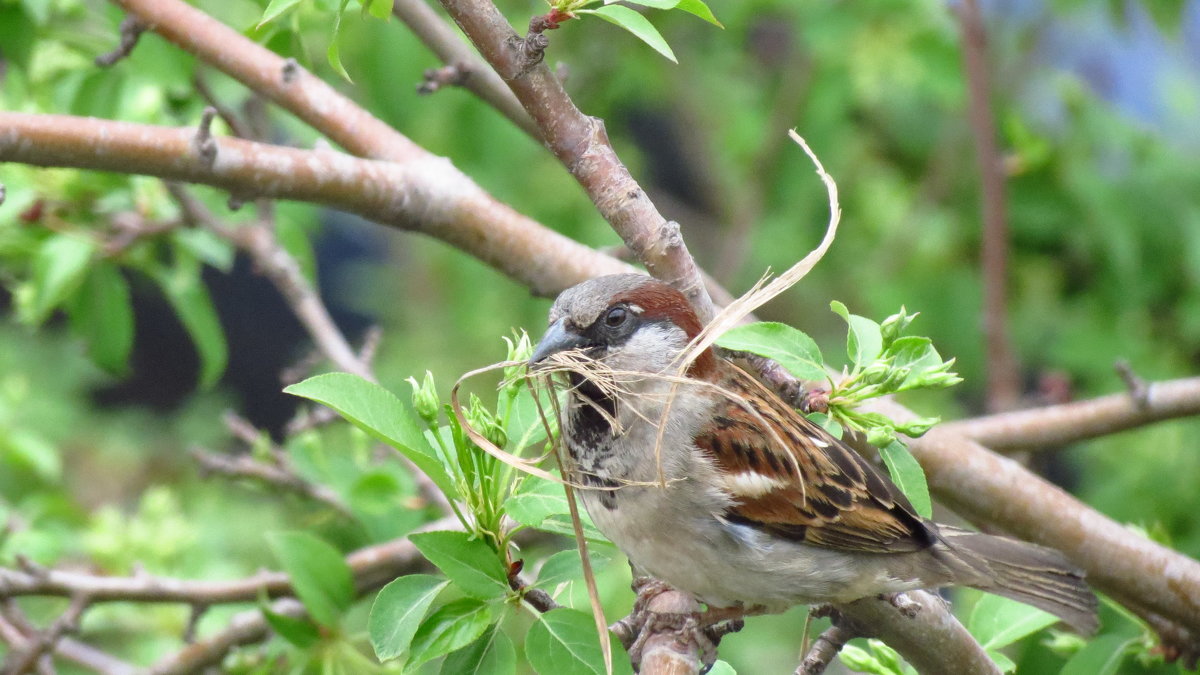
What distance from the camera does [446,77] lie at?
2.23m

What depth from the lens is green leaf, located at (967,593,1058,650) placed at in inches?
73.4

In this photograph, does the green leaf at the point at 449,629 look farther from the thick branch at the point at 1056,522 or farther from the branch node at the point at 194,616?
the branch node at the point at 194,616

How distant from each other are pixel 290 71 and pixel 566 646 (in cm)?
128

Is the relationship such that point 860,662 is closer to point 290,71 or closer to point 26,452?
point 290,71

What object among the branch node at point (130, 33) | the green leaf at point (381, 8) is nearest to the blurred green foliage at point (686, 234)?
the green leaf at point (381, 8)

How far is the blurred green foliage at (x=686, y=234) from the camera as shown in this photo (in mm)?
2553

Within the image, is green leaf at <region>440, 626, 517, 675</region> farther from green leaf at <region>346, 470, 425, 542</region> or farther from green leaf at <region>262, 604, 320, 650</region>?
green leaf at <region>346, 470, 425, 542</region>

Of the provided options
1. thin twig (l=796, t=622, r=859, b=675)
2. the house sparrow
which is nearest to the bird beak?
the house sparrow

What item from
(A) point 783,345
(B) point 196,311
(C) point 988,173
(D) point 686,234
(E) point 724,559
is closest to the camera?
(A) point 783,345

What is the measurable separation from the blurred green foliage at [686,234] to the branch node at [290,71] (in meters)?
0.06

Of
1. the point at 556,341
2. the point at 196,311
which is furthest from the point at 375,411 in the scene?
the point at 196,311

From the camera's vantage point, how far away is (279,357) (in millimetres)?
6641

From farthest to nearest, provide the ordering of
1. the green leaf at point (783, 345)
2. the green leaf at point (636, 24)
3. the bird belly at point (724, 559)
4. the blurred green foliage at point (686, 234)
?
the blurred green foliage at point (686, 234) → the bird belly at point (724, 559) → the green leaf at point (783, 345) → the green leaf at point (636, 24)

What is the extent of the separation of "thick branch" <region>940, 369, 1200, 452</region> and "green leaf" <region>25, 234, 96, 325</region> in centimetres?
182
